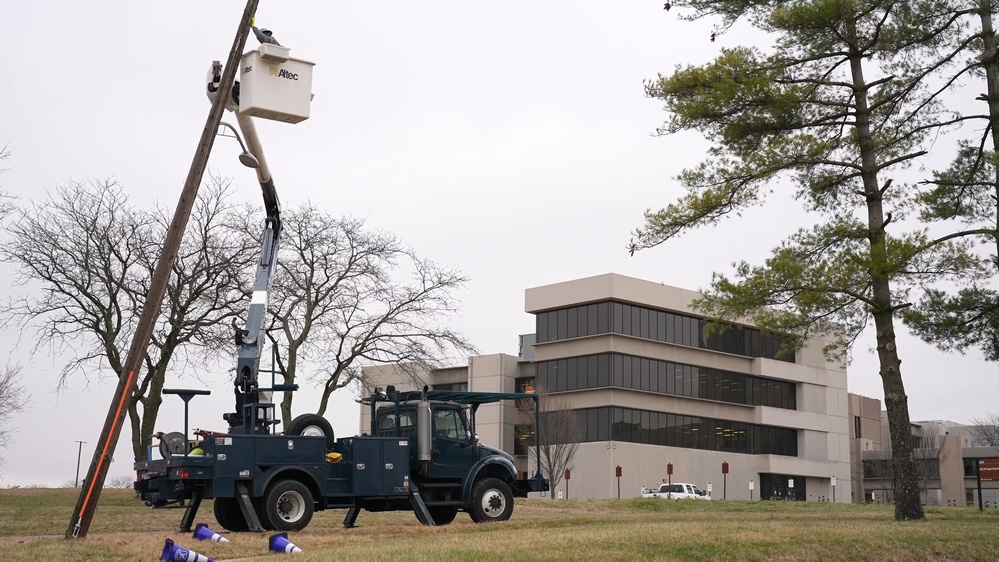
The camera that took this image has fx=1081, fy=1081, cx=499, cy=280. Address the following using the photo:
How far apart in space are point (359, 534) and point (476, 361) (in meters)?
63.0

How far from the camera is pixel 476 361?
267 ft

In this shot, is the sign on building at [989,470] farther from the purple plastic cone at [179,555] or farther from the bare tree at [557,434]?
the bare tree at [557,434]

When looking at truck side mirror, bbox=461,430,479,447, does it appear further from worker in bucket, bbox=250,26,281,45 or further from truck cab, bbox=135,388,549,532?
worker in bucket, bbox=250,26,281,45

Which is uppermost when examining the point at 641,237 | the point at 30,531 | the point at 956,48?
the point at 956,48

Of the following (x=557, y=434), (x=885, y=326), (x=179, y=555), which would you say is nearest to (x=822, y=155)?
(x=885, y=326)

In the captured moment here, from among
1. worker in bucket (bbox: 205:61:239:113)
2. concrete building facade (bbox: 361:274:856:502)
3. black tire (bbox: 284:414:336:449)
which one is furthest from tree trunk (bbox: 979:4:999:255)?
concrete building facade (bbox: 361:274:856:502)

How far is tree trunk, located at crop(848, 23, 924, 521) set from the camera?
2170 centimetres

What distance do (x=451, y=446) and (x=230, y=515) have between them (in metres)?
4.47

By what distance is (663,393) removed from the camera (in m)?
74.4

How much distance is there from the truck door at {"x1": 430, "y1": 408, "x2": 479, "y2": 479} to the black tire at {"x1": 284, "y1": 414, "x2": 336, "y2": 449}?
207 cm

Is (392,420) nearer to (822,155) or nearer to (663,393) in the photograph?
(822,155)

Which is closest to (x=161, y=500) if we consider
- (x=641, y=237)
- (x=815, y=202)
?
(x=641, y=237)

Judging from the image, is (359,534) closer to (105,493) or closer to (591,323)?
(105,493)

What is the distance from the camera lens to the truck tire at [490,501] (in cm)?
2147
